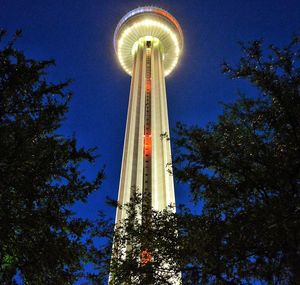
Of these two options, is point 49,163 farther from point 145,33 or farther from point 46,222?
point 145,33

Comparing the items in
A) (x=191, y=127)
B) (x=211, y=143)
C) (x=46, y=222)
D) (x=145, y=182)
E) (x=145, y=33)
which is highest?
(x=145, y=33)

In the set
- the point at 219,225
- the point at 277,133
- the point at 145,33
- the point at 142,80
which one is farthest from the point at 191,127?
the point at 145,33

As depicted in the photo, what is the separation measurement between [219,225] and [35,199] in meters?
6.35

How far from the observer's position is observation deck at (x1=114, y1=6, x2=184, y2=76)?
70812 millimetres

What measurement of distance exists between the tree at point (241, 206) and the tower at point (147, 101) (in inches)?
447

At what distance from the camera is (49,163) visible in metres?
11.2

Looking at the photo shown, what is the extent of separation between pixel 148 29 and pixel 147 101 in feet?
76.5

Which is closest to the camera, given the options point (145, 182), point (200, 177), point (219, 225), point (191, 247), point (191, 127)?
point (191, 247)

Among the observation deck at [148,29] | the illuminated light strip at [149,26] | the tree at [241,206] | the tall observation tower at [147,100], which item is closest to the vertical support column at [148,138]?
the tall observation tower at [147,100]

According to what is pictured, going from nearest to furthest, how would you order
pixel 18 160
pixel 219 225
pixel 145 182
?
pixel 18 160 < pixel 219 225 < pixel 145 182

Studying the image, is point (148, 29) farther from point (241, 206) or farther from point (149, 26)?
point (241, 206)

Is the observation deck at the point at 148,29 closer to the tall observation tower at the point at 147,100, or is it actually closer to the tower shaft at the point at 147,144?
the tall observation tower at the point at 147,100

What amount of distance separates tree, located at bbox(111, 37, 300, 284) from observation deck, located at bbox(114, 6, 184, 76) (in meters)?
60.6

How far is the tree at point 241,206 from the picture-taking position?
10625mm
